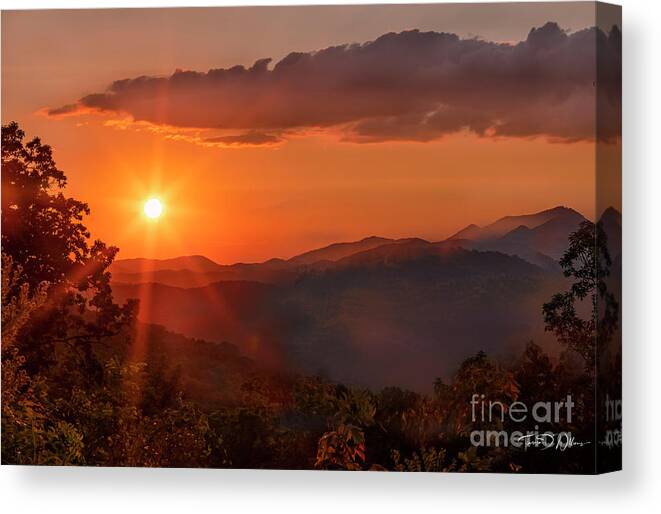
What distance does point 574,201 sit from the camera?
880cm

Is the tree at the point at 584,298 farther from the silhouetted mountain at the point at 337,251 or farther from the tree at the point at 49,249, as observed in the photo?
the tree at the point at 49,249

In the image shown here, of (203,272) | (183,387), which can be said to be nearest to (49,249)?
(203,272)

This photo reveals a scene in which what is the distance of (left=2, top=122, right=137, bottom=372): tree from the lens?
362 inches

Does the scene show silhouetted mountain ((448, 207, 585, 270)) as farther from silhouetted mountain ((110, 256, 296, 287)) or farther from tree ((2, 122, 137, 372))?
tree ((2, 122, 137, 372))

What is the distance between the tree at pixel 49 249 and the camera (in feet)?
30.1

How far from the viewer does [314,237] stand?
357 inches

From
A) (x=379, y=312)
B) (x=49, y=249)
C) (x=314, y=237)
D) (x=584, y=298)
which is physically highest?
(x=314, y=237)

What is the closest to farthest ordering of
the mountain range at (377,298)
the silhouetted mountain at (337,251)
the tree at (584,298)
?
the tree at (584,298), the mountain range at (377,298), the silhouetted mountain at (337,251)

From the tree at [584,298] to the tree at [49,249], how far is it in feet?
8.54

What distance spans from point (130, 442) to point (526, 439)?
2284mm

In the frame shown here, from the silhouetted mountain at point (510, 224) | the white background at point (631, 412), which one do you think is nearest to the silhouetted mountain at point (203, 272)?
the silhouetted mountain at point (510, 224)

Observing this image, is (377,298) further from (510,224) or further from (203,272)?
(203,272)
